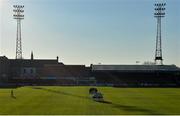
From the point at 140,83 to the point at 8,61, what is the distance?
39050 mm

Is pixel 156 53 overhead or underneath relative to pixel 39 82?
overhead

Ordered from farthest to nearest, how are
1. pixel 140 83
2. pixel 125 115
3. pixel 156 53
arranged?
pixel 140 83 → pixel 156 53 → pixel 125 115

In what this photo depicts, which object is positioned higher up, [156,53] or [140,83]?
[156,53]

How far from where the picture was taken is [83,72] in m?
134

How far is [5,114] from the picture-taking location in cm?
2886

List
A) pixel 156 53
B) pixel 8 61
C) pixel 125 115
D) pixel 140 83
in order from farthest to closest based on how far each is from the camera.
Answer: pixel 8 61 < pixel 140 83 < pixel 156 53 < pixel 125 115

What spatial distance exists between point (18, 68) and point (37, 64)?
629 centimetres

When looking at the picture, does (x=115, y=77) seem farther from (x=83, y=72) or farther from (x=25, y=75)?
(x=25, y=75)

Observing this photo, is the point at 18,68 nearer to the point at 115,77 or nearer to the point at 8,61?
the point at 8,61

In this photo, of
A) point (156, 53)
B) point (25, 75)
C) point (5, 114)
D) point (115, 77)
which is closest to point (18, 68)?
point (25, 75)

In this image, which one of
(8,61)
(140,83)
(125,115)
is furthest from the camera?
(8,61)

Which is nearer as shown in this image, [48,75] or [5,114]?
[5,114]

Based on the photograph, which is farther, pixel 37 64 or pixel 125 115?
pixel 37 64

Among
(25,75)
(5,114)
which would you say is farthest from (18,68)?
(5,114)
